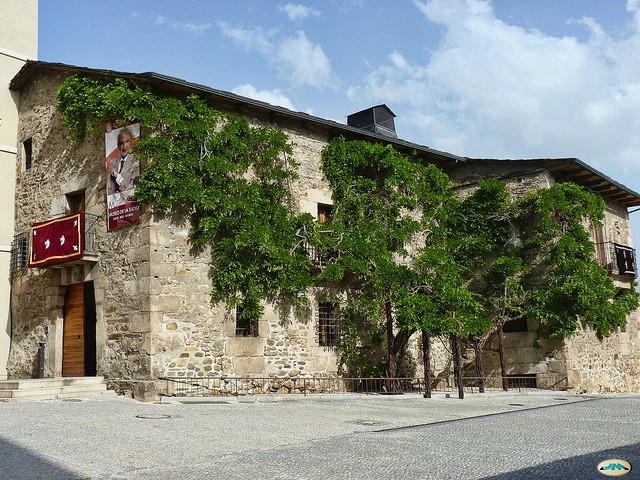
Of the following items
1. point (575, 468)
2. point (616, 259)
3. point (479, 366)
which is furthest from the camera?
point (616, 259)

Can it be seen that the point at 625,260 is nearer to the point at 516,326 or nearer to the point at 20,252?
the point at 516,326

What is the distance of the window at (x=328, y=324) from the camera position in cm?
1628

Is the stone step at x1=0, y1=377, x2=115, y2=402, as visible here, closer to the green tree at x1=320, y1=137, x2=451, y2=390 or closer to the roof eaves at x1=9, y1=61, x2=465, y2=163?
the green tree at x1=320, y1=137, x2=451, y2=390

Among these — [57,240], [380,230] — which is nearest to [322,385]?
[380,230]

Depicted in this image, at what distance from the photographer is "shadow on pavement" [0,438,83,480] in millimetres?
5820

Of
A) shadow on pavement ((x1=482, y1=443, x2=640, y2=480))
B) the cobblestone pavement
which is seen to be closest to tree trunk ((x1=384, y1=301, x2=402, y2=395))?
the cobblestone pavement

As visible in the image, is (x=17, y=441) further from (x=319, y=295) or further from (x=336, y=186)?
(x=336, y=186)

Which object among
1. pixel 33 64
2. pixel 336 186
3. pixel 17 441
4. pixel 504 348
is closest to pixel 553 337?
pixel 504 348

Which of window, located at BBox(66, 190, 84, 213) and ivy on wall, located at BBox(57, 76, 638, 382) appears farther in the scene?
window, located at BBox(66, 190, 84, 213)

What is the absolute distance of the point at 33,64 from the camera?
643 inches

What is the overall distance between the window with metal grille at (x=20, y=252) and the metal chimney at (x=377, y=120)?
34.2 ft

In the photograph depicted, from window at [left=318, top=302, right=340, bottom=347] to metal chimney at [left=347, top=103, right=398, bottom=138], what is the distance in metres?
6.62

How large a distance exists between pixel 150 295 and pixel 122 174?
108 inches

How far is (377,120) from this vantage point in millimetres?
20781
